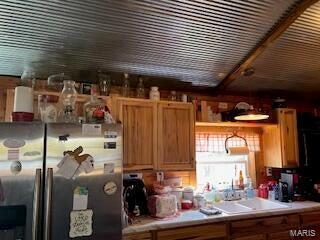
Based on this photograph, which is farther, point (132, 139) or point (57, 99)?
point (132, 139)

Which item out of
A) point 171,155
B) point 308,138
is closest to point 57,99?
point 171,155

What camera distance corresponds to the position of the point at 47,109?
6.42ft

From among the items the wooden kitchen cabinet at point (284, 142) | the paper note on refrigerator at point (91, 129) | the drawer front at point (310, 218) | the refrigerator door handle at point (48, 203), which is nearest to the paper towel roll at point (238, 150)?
the wooden kitchen cabinet at point (284, 142)

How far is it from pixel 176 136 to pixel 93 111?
2.95 ft

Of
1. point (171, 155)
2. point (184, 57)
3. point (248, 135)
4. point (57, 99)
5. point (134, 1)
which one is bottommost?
point (171, 155)

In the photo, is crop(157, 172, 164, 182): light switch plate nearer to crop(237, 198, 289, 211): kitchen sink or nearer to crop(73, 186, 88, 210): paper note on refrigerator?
crop(237, 198, 289, 211): kitchen sink

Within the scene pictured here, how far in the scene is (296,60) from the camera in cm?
274

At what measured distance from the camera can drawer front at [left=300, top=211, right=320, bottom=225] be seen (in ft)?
8.79

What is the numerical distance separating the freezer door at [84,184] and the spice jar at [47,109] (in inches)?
9.5

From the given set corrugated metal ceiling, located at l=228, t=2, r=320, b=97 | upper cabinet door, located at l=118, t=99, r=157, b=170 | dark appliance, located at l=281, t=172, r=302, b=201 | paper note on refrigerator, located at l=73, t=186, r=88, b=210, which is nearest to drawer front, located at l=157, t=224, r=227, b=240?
upper cabinet door, located at l=118, t=99, r=157, b=170

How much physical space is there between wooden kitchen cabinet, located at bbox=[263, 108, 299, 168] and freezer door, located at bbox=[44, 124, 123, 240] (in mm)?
2083

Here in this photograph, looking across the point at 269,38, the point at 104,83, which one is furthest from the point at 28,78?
the point at 269,38

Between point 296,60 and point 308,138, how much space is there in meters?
1.04

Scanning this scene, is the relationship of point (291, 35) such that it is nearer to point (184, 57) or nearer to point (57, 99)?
point (184, 57)
